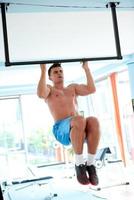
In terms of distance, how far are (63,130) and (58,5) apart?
3.53ft

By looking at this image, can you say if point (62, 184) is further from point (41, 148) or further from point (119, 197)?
point (41, 148)

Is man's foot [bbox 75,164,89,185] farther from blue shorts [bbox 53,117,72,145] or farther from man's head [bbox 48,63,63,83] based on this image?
man's head [bbox 48,63,63,83]

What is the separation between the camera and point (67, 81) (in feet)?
31.8

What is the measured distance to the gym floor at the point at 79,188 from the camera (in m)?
5.17

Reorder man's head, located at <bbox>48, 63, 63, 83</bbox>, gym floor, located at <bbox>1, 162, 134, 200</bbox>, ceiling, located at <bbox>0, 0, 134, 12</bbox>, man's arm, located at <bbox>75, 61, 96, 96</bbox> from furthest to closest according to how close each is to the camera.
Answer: gym floor, located at <bbox>1, 162, 134, 200</bbox>
man's arm, located at <bbox>75, 61, 96, 96</bbox>
man's head, located at <bbox>48, 63, 63, 83</bbox>
ceiling, located at <bbox>0, 0, 134, 12</bbox>

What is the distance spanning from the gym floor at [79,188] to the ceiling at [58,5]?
309 centimetres

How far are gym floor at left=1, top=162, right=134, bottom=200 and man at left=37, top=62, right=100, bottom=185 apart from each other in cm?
228

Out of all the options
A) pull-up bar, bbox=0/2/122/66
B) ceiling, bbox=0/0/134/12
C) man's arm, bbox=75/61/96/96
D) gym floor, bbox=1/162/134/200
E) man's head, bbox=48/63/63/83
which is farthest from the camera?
gym floor, bbox=1/162/134/200

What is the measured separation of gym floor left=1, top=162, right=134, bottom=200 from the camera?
17.0 feet

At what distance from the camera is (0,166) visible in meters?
8.95

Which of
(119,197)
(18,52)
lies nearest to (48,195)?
(119,197)

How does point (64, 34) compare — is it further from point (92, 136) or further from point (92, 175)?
point (92, 175)

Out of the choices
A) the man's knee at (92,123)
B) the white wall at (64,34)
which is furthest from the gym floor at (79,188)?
the man's knee at (92,123)

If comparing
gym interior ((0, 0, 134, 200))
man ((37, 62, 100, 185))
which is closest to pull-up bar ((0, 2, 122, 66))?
gym interior ((0, 0, 134, 200))
